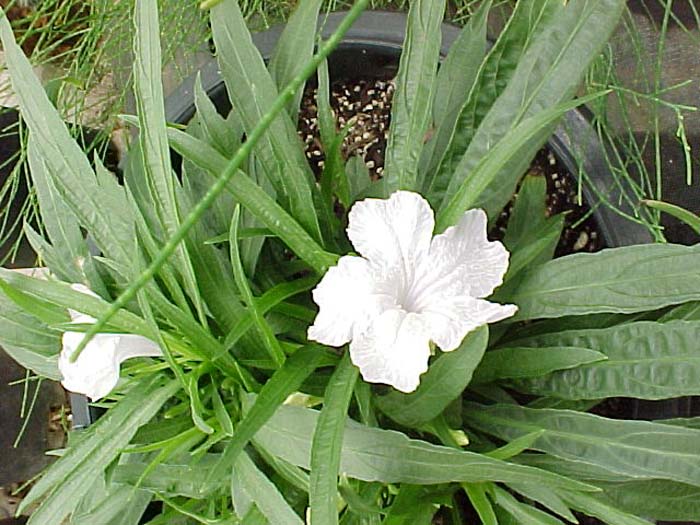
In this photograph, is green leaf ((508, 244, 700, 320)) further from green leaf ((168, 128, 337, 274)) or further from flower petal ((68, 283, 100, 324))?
flower petal ((68, 283, 100, 324))

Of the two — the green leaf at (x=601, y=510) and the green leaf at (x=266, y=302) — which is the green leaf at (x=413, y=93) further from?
the green leaf at (x=601, y=510)

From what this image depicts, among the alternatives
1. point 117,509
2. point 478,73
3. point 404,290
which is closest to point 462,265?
point 404,290

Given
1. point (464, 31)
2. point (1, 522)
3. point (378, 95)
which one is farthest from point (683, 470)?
point (1, 522)

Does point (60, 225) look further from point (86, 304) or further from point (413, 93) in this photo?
point (413, 93)

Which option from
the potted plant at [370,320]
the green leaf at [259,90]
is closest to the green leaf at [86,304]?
the potted plant at [370,320]

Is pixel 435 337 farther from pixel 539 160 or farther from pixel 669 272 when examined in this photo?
pixel 539 160

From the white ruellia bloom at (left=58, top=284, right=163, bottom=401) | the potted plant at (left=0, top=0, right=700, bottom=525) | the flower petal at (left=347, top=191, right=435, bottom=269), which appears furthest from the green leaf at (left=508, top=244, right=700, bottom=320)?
the white ruellia bloom at (left=58, top=284, right=163, bottom=401)
